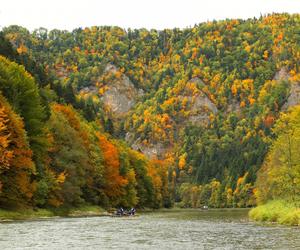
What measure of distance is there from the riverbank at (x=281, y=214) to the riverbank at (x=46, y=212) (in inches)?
1066

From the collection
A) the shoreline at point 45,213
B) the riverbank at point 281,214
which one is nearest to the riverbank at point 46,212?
the shoreline at point 45,213

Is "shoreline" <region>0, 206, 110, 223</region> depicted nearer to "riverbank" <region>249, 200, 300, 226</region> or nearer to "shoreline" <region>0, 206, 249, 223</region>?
"shoreline" <region>0, 206, 249, 223</region>

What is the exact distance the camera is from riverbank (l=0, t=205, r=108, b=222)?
232ft

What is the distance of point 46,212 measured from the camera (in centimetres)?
8194

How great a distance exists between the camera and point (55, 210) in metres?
87.2

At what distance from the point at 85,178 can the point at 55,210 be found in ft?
55.3

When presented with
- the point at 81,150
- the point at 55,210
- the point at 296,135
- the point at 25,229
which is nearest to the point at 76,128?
the point at 81,150

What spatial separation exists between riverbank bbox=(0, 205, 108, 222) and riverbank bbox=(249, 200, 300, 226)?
2707 cm

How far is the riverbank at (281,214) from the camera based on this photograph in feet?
198

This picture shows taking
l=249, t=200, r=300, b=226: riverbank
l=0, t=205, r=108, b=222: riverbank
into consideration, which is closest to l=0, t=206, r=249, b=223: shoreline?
l=0, t=205, r=108, b=222: riverbank

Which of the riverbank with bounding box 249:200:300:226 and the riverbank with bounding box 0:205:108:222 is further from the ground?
the riverbank with bounding box 0:205:108:222

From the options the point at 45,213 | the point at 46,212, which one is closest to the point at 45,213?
the point at 45,213

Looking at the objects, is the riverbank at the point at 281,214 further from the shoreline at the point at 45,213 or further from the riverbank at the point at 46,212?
the riverbank at the point at 46,212

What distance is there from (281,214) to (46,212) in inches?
1251
